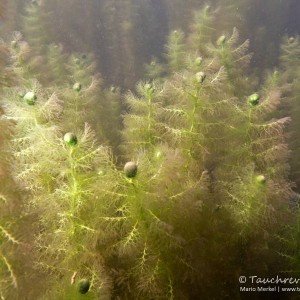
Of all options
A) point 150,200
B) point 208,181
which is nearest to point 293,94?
point 208,181

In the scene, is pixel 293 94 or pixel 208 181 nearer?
pixel 208 181

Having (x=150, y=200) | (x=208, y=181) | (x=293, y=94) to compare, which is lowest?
(x=150, y=200)

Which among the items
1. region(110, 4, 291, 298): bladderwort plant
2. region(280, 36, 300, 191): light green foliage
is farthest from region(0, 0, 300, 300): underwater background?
region(280, 36, 300, 191): light green foliage

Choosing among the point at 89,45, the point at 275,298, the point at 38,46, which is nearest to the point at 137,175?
the point at 275,298

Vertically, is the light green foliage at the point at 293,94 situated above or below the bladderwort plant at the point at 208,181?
above

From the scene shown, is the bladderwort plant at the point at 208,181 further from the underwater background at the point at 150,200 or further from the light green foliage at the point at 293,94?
the light green foliage at the point at 293,94

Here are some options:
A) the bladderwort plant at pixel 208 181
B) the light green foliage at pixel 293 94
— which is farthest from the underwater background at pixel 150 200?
the light green foliage at pixel 293 94

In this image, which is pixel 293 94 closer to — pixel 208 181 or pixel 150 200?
pixel 208 181

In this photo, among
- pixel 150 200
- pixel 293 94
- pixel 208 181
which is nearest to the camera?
pixel 150 200

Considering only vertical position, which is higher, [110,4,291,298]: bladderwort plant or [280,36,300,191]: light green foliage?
[280,36,300,191]: light green foliage

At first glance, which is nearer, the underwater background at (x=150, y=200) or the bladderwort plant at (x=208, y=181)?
the underwater background at (x=150, y=200)

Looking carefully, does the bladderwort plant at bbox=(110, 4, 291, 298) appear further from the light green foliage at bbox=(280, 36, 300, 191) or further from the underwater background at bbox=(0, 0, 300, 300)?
the light green foliage at bbox=(280, 36, 300, 191)

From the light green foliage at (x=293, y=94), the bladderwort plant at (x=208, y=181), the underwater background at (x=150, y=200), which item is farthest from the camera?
the light green foliage at (x=293, y=94)
